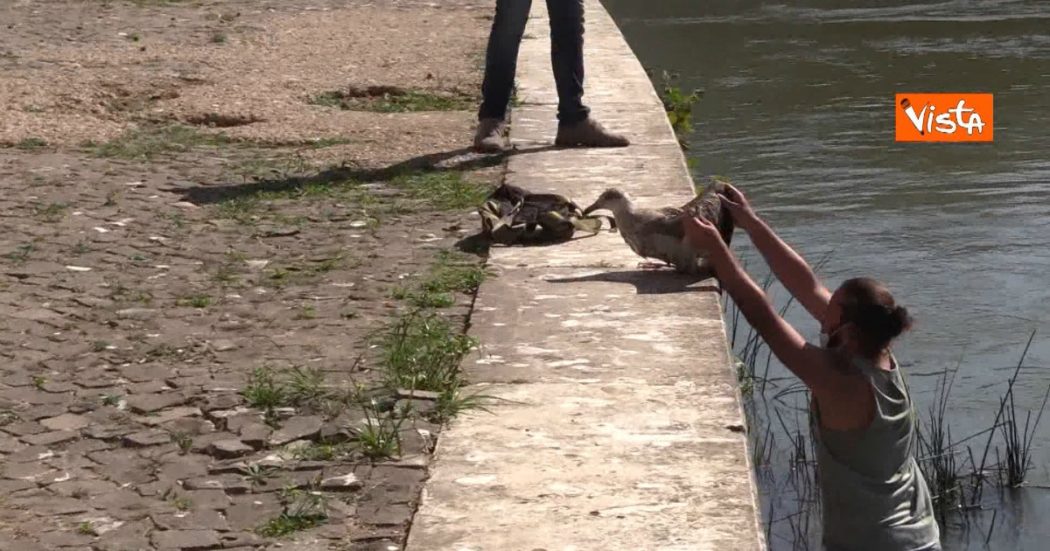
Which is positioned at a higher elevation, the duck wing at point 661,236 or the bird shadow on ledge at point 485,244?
the duck wing at point 661,236

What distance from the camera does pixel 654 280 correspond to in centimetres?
510

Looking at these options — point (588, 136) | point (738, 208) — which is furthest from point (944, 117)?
point (738, 208)

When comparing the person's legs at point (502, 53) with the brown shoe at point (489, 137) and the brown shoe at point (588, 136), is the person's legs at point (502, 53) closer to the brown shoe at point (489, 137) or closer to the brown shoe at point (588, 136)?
the brown shoe at point (489, 137)

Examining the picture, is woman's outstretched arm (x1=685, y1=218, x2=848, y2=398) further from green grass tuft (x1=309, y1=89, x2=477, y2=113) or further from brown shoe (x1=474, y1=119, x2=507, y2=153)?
green grass tuft (x1=309, y1=89, x2=477, y2=113)

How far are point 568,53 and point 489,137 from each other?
51 cm

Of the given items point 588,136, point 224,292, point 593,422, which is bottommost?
point 593,422

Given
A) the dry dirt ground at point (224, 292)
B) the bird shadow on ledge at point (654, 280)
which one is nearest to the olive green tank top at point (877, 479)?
the dry dirt ground at point (224, 292)

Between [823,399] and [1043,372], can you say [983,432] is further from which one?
[823,399]

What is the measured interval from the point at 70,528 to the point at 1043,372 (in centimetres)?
412

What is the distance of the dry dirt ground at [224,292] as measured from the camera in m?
3.61

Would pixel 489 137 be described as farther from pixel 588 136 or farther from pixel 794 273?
pixel 794 273

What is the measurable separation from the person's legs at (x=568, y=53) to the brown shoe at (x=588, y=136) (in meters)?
0.03

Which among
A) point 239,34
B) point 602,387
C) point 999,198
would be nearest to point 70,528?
point 602,387

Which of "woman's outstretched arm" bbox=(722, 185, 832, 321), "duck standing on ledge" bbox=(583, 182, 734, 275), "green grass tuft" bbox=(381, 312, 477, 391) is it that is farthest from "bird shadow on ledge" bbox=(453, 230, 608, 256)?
"woman's outstretched arm" bbox=(722, 185, 832, 321)
